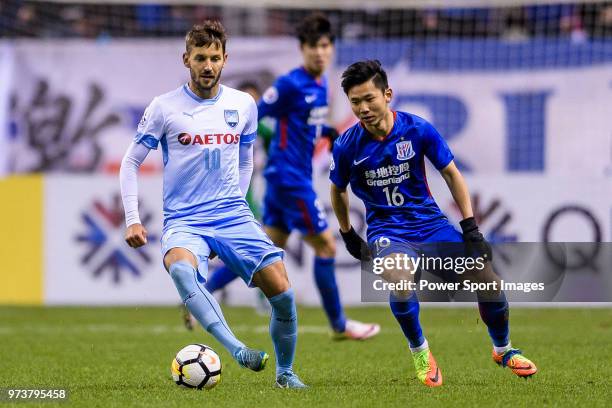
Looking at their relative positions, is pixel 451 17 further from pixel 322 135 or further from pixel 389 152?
pixel 389 152

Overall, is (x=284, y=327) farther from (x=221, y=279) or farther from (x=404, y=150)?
(x=221, y=279)

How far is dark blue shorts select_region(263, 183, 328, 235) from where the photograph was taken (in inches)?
419

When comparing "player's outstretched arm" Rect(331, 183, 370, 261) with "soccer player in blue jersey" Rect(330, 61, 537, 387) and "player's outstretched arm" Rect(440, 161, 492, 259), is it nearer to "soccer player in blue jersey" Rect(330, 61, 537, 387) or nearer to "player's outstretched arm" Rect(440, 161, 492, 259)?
"soccer player in blue jersey" Rect(330, 61, 537, 387)

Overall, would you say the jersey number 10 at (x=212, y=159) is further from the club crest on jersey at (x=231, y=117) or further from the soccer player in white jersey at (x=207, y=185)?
the club crest on jersey at (x=231, y=117)

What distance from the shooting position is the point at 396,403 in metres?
6.59

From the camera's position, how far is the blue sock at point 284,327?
721 cm

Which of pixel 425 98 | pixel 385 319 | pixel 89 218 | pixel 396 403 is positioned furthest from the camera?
pixel 425 98

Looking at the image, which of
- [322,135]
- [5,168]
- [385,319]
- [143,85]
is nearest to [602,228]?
[385,319]

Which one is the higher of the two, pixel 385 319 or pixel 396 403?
pixel 396 403

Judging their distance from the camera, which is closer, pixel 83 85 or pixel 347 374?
pixel 347 374

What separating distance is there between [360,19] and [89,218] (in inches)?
203

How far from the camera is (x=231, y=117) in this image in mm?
7320

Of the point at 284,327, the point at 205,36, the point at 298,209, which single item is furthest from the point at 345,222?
the point at 298,209

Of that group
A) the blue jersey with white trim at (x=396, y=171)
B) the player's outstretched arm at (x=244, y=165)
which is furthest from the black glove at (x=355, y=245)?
the player's outstretched arm at (x=244, y=165)
